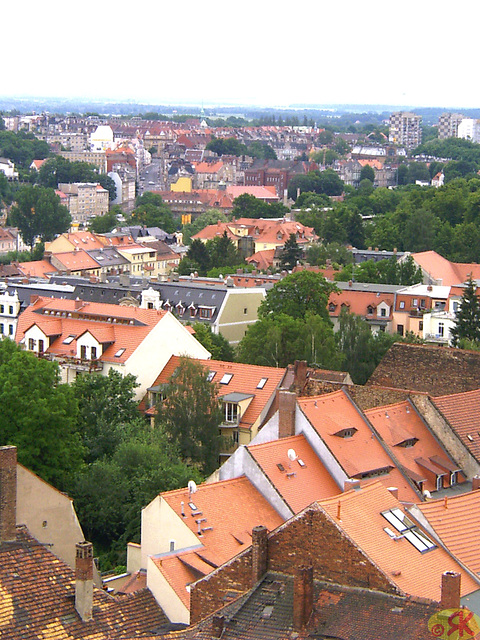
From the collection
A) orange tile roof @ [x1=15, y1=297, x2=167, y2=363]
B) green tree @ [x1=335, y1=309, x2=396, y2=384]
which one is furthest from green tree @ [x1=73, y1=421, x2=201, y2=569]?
green tree @ [x1=335, y1=309, x2=396, y2=384]

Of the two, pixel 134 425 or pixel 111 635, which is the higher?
pixel 111 635

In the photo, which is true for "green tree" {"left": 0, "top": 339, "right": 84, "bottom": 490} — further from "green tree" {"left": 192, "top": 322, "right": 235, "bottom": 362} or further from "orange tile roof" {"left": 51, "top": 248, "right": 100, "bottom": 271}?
"orange tile roof" {"left": 51, "top": 248, "right": 100, "bottom": 271}

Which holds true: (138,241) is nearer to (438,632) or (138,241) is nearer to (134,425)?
(134,425)

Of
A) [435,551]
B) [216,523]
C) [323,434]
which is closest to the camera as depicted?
[435,551]

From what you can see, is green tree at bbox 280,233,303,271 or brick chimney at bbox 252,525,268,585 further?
green tree at bbox 280,233,303,271

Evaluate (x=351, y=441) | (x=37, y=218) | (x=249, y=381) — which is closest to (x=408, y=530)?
(x=351, y=441)

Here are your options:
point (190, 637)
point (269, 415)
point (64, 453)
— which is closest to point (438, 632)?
point (190, 637)

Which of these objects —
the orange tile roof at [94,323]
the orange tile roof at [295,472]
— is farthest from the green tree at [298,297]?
the orange tile roof at [295,472]
